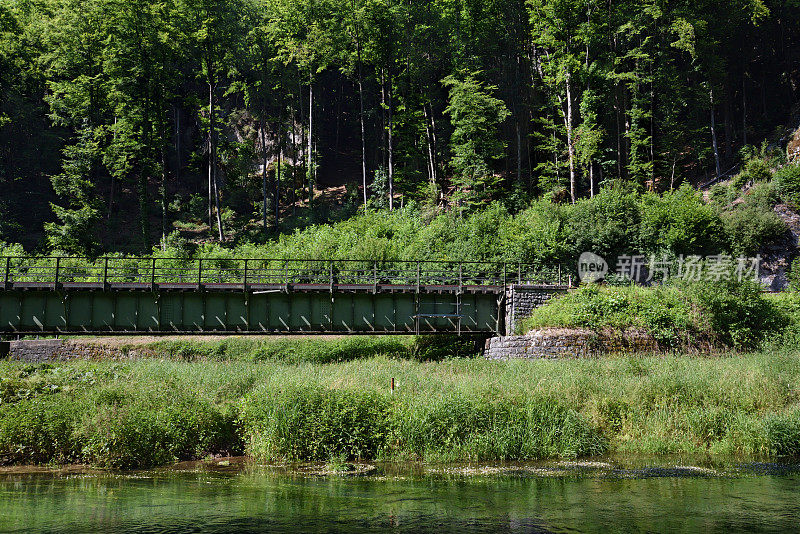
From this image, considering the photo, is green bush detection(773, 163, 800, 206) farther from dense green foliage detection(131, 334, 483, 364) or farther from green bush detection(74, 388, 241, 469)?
green bush detection(74, 388, 241, 469)

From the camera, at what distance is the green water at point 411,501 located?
29.5 ft

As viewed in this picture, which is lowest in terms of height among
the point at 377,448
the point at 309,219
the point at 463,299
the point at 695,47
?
the point at 377,448

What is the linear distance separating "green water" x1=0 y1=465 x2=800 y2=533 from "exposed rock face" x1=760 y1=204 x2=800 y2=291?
27.9m

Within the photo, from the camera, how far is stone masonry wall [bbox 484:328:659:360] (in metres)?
26.3

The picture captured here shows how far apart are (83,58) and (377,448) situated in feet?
176

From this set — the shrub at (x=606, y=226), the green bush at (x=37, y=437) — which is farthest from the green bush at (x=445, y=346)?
the green bush at (x=37, y=437)

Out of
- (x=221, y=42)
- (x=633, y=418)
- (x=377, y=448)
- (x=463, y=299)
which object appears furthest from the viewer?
(x=221, y=42)

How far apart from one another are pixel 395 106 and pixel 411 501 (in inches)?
2068

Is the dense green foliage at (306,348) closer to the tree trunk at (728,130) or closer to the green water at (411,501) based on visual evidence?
the green water at (411,501)

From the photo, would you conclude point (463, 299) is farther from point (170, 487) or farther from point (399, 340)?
point (170, 487)

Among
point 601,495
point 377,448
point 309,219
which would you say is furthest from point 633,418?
point 309,219

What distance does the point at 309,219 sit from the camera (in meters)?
49.6

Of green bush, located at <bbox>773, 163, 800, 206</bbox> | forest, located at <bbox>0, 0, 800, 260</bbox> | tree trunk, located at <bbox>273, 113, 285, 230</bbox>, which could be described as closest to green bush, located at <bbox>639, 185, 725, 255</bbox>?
forest, located at <bbox>0, 0, 800, 260</bbox>

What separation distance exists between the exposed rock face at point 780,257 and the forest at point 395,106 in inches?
225
